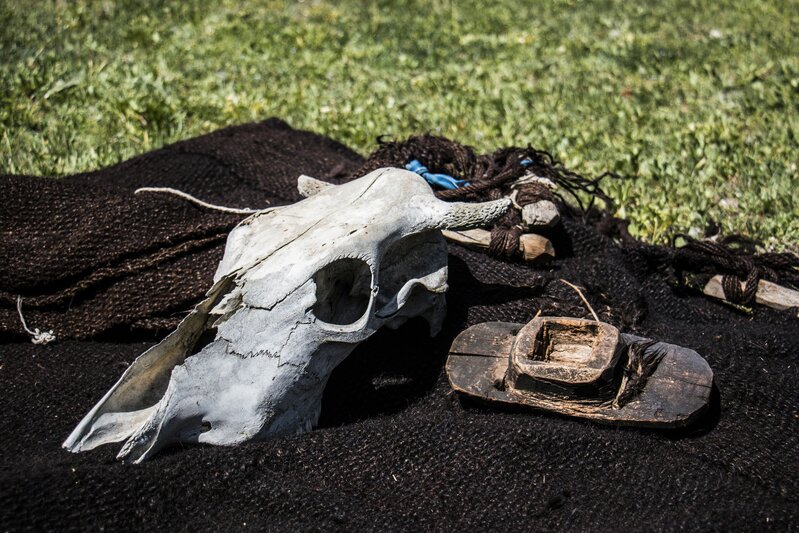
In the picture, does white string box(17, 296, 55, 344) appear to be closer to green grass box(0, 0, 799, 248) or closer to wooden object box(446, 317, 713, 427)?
wooden object box(446, 317, 713, 427)

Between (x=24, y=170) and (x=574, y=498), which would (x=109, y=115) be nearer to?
(x=24, y=170)

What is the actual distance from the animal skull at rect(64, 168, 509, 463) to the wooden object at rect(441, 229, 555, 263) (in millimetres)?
541

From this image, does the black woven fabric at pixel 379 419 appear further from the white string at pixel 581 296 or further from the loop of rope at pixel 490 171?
the loop of rope at pixel 490 171

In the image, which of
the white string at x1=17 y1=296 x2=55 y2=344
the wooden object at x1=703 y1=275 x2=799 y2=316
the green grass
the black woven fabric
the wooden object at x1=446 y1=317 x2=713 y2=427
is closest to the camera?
the black woven fabric

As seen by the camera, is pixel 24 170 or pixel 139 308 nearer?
pixel 139 308

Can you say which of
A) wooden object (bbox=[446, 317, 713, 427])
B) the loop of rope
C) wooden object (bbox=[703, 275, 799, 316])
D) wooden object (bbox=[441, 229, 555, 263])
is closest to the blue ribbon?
the loop of rope

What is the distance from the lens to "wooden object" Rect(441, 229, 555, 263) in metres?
3.59

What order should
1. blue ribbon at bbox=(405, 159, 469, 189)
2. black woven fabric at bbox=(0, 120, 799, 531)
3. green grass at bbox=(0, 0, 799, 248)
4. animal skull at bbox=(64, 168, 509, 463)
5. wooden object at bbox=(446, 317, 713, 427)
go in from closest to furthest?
black woven fabric at bbox=(0, 120, 799, 531) → animal skull at bbox=(64, 168, 509, 463) → wooden object at bbox=(446, 317, 713, 427) → blue ribbon at bbox=(405, 159, 469, 189) → green grass at bbox=(0, 0, 799, 248)

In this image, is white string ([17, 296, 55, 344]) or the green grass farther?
the green grass

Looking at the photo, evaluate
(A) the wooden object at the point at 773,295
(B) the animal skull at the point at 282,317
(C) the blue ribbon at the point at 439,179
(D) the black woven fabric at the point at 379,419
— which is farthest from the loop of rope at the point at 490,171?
(A) the wooden object at the point at 773,295

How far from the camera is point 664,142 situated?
535cm

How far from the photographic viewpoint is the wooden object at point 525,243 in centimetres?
359

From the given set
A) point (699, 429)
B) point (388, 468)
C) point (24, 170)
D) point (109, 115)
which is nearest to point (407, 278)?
point (388, 468)

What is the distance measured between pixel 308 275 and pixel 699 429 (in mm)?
1427
